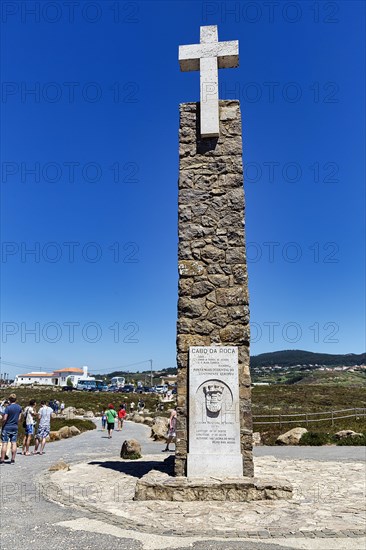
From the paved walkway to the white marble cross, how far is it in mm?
7415

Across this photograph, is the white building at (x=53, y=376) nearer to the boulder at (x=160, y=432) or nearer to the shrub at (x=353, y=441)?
the boulder at (x=160, y=432)

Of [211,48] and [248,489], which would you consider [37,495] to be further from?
[211,48]

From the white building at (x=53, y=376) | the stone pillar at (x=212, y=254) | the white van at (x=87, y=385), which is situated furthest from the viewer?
the white building at (x=53, y=376)

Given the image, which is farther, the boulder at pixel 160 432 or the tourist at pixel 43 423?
the boulder at pixel 160 432

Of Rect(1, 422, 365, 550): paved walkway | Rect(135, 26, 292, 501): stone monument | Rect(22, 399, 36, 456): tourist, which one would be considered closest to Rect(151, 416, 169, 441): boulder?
Rect(22, 399, 36, 456): tourist

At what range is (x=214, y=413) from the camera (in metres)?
7.75

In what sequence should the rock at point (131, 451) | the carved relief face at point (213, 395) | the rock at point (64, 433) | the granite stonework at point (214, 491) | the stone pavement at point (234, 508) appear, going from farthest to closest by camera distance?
the rock at point (64, 433)
the rock at point (131, 451)
the carved relief face at point (213, 395)
the granite stonework at point (214, 491)
the stone pavement at point (234, 508)

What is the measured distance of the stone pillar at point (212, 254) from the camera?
790 centimetres

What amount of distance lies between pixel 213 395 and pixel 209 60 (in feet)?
23.3

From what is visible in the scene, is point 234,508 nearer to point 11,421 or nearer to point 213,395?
point 213,395

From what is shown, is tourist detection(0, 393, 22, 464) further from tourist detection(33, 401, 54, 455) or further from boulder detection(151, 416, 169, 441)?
boulder detection(151, 416, 169, 441)

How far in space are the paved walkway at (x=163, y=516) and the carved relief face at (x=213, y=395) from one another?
5.31ft

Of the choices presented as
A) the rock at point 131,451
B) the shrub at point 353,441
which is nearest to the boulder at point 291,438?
the shrub at point 353,441

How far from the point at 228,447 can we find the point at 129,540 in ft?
9.78
